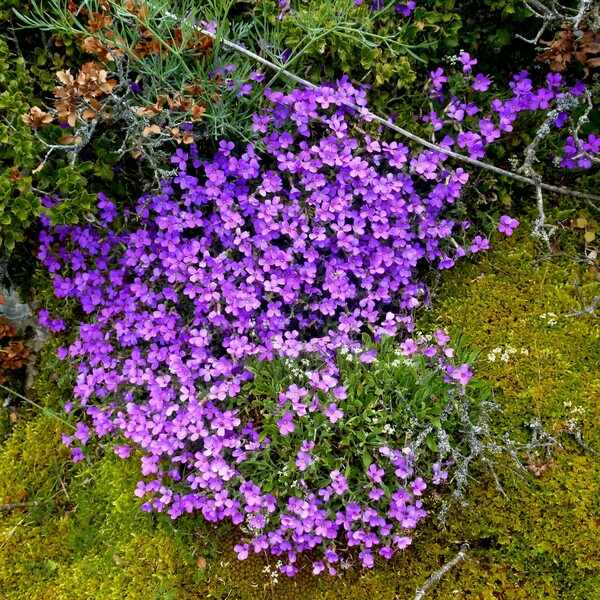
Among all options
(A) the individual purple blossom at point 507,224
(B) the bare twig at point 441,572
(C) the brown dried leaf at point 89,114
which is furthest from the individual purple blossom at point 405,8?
(B) the bare twig at point 441,572

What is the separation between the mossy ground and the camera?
3057 millimetres

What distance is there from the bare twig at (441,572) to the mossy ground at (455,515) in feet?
0.15

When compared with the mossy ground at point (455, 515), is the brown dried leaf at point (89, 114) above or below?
above

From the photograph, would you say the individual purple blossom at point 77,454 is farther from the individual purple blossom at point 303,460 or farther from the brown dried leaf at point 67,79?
the brown dried leaf at point 67,79

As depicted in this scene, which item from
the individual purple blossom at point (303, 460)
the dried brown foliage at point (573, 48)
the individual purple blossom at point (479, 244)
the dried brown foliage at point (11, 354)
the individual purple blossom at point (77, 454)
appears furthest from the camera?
the dried brown foliage at point (11, 354)

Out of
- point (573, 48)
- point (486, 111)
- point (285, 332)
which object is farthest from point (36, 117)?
point (573, 48)

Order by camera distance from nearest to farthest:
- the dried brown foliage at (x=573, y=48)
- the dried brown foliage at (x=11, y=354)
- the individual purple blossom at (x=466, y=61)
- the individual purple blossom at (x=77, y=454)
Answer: the dried brown foliage at (x=573, y=48) < the individual purple blossom at (x=466, y=61) < the individual purple blossom at (x=77, y=454) < the dried brown foliage at (x=11, y=354)

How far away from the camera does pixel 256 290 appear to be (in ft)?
11.4

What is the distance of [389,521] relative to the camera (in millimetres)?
3086

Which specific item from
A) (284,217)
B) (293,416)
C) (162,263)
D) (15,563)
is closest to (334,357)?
(293,416)

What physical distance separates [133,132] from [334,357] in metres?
1.72

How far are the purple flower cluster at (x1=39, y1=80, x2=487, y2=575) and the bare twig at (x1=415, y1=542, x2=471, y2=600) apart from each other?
241mm

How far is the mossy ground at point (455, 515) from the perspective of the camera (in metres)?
3.06

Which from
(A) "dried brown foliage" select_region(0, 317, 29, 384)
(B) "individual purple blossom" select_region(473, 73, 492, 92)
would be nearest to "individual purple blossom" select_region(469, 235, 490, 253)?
(B) "individual purple blossom" select_region(473, 73, 492, 92)
